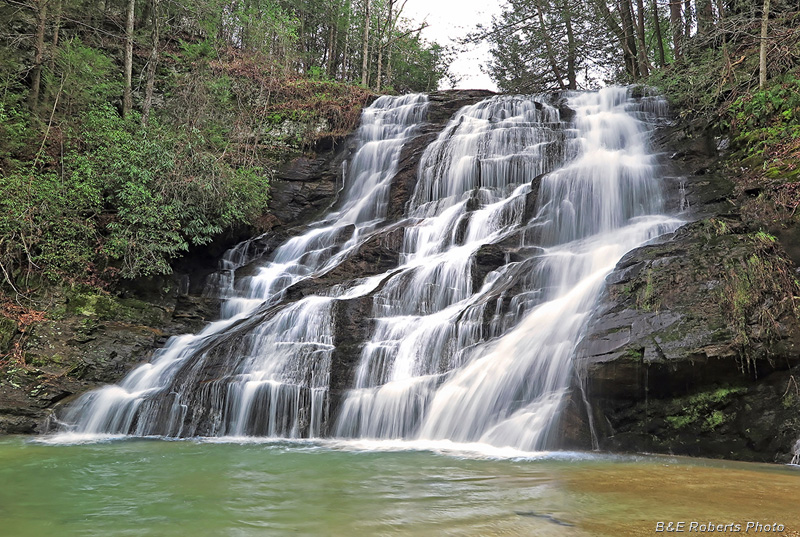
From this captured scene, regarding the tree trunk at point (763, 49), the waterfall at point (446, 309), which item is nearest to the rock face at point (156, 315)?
the waterfall at point (446, 309)

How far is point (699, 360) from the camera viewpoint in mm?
5688

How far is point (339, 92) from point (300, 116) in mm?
2938

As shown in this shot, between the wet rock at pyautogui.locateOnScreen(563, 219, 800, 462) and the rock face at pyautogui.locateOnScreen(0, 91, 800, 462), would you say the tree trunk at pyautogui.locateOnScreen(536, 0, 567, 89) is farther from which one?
the wet rock at pyautogui.locateOnScreen(563, 219, 800, 462)

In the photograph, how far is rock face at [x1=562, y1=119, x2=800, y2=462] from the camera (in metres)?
5.55

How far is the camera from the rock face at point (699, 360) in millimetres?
5547

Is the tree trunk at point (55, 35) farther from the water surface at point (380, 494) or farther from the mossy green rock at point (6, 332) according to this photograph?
the water surface at point (380, 494)

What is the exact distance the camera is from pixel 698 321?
5980 mm

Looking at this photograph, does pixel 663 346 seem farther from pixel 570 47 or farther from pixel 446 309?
pixel 570 47

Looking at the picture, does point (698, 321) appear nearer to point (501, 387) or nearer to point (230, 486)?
point (501, 387)

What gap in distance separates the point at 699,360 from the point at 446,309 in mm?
4502

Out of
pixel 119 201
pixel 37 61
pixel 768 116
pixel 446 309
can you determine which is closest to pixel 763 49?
pixel 768 116

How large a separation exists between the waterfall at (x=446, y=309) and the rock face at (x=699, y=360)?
1.91 ft

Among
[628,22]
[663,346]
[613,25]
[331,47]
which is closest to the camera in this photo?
[663,346]

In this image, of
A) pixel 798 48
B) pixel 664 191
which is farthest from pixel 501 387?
pixel 798 48
